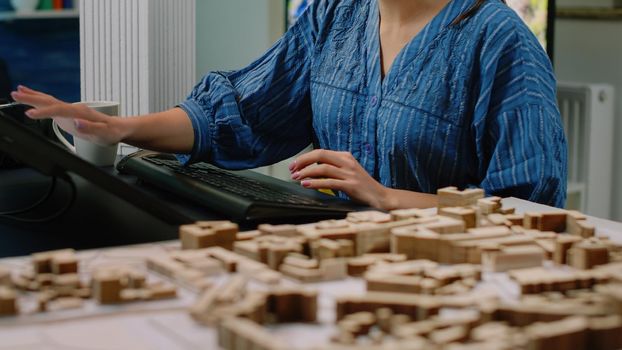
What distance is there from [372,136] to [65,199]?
1.77 ft

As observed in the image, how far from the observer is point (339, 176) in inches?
53.9

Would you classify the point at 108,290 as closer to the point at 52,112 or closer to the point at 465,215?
the point at 465,215

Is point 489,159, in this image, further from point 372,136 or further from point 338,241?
point 338,241

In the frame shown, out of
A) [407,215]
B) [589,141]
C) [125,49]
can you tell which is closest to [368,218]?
[407,215]

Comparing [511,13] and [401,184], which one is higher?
[511,13]

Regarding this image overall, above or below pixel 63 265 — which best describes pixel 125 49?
above

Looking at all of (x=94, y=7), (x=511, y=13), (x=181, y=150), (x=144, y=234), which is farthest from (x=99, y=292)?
(x=94, y=7)

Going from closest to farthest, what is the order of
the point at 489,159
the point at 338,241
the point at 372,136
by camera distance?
the point at 338,241 → the point at 489,159 → the point at 372,136

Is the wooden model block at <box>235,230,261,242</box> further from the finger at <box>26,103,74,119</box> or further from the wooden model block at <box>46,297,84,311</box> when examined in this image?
the finger at <box>26,103,74,119</box>

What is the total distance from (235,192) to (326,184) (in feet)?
0.57

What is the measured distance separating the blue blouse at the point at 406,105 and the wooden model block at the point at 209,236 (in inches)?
23.4

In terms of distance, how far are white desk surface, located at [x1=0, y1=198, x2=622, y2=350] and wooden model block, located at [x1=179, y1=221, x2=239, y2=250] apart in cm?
12

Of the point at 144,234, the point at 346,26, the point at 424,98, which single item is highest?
the point at 346,26

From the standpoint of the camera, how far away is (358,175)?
136cm
